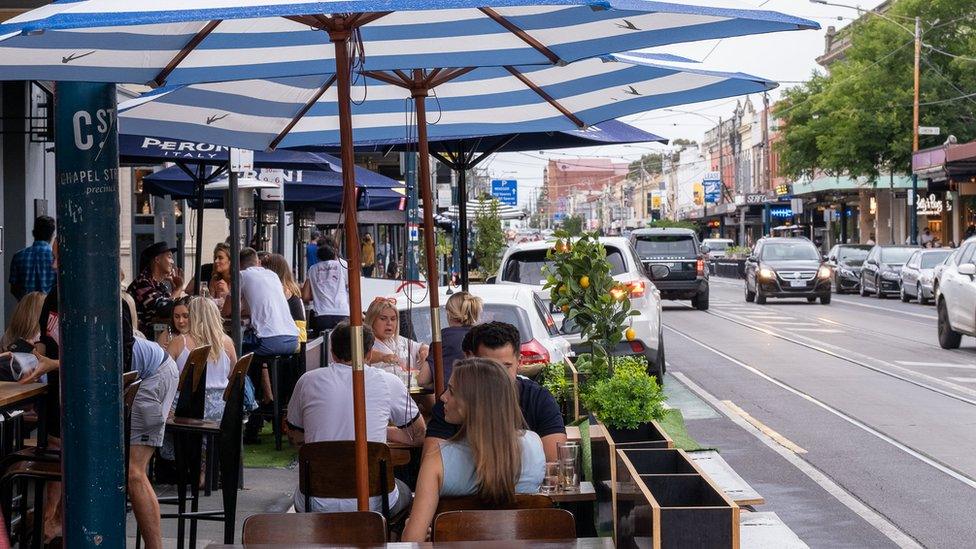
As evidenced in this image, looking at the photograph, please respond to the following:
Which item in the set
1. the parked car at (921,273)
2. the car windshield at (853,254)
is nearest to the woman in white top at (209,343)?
the parked car at (921,273)

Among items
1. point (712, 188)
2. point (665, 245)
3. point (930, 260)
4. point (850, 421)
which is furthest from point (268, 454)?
point (712, 188)

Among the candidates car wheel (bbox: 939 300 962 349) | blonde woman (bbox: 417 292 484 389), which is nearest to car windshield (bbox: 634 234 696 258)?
car wheel (bbox: 939 300 962 349)

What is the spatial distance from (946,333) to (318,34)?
17.0 m

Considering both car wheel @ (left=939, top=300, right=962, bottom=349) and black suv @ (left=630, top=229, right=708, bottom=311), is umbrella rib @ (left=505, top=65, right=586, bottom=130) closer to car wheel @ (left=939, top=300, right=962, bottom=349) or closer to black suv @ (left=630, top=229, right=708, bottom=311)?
car wheel @ (left=939, top=300, right=962, bottom=349)

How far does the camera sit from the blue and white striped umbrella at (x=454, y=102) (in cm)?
680

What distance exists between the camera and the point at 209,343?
920cm

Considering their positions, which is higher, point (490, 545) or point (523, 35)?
point (523, 35)

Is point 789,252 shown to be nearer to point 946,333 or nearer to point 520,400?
point 946,333

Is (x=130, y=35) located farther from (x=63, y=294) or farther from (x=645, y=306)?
(x=645, y=306)

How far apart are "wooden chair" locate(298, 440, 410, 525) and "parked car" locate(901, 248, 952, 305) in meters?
29.8

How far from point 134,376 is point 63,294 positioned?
6.57 ft

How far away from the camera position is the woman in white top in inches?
360

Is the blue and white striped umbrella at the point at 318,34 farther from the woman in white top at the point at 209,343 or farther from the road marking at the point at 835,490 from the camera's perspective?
the road marking at the point at 835,490

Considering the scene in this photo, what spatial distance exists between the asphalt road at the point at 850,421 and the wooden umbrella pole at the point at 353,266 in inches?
146
